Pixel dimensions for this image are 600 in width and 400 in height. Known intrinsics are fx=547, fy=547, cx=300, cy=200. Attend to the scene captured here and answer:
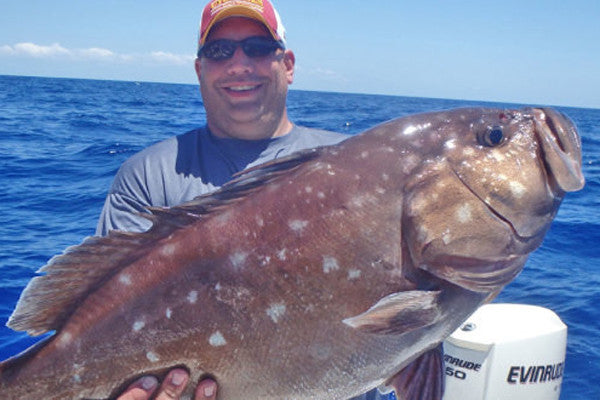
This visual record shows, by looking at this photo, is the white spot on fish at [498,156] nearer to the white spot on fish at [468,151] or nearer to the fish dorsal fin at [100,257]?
the white spot on fish at [468,151]

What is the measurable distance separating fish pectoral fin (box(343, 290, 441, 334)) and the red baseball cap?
209cm

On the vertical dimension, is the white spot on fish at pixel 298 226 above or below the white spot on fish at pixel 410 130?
below

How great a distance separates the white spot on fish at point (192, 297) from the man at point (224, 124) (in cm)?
106

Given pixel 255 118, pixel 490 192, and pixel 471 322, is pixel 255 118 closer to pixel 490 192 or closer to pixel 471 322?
pixel 490 192

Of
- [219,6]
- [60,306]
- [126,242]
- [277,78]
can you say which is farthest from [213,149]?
[60,306]

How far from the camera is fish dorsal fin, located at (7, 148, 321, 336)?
7.85ft

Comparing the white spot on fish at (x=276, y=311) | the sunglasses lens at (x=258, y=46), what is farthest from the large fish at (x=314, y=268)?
the sunglasses lens at (x=258, y=46)

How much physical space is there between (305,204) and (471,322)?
2759 millimetres

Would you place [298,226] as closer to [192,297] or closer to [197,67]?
[192,297]

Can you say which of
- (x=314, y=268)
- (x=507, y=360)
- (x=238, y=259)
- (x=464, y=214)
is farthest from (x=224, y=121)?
(x=507, y=360)

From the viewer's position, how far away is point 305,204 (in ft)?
7.61

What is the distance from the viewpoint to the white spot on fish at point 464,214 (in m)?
2.18

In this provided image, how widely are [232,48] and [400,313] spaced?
2.14 metres

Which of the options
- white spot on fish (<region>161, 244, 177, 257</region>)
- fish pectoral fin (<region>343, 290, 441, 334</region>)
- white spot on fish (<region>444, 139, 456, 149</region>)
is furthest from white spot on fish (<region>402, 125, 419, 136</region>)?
white spot on fish (<region>161, 244, 177, 257</region>)
